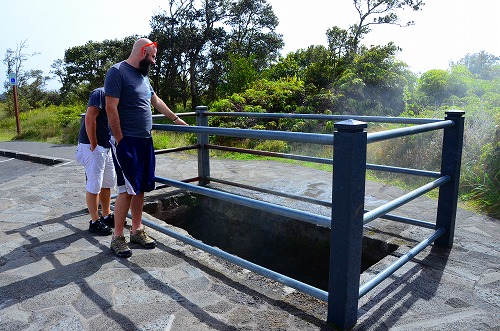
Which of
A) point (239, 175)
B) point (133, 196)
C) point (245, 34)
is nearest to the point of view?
point (133, 196)

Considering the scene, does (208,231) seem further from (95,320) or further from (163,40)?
(163,40)

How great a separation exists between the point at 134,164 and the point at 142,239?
28.2 inches

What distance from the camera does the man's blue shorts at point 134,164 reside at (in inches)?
127

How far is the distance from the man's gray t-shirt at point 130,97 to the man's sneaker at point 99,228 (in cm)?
116

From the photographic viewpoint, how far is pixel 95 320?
247 cm

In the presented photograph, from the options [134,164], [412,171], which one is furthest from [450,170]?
[134,164]

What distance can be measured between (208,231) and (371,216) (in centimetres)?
361

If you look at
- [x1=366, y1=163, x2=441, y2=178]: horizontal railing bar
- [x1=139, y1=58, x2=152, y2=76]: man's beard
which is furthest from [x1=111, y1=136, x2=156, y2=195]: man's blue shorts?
[x1=366, y1=163, x2=441, y2=178]: horizontal railing bar

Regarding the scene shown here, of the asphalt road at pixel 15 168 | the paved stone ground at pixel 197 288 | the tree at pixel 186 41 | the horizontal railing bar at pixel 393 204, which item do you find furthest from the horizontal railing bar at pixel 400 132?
the tree at pixel 186 41

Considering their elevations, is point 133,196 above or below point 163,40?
below

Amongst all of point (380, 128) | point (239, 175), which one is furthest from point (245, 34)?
point (239, 175)

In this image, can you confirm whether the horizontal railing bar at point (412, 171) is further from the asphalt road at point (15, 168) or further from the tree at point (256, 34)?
the tree at point (256, 34)

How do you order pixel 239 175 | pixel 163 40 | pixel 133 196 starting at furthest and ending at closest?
pixel 163 40 < pixel 239 175 < pixel 133 196

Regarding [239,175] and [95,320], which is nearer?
[95,320]
